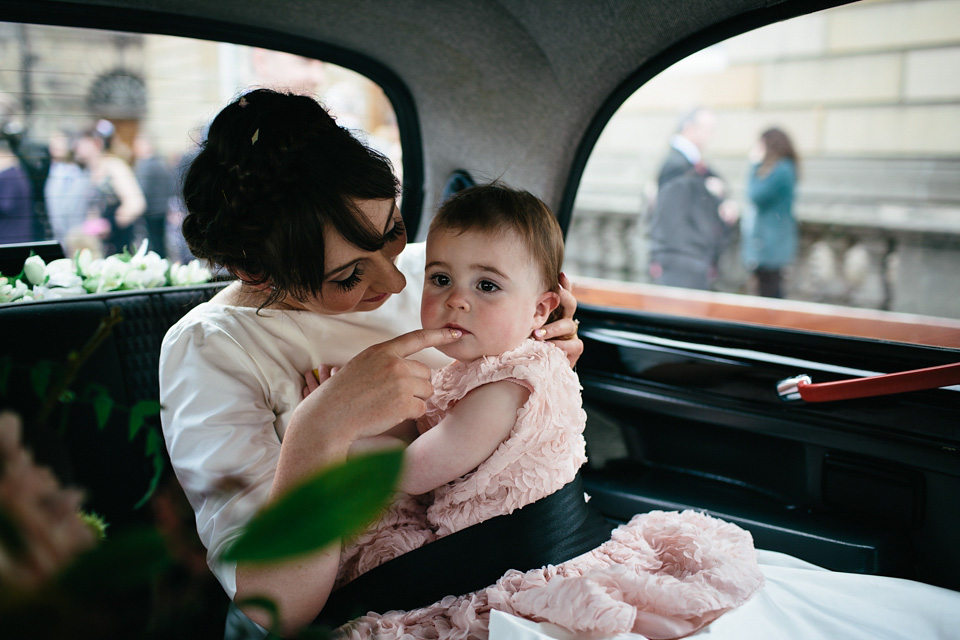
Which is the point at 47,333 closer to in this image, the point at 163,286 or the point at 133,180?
the point at 163,286

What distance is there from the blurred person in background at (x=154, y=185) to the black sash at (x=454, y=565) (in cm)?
193

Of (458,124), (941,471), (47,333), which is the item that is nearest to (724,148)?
(458,124)

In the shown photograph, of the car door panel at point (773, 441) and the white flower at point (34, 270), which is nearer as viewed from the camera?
the car door panel at point (773, 441)

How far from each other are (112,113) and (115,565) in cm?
324

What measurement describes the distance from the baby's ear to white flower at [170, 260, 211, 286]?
1.05m

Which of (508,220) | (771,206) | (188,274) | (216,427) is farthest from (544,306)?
(771,206)

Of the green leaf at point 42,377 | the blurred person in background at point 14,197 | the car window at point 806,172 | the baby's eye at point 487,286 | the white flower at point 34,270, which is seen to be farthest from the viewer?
the car window at point 806,172

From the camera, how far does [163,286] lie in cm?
206

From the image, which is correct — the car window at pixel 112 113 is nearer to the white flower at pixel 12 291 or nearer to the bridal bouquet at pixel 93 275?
the bridal bouquet at pixel 93 275

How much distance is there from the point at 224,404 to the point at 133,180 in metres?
2.66

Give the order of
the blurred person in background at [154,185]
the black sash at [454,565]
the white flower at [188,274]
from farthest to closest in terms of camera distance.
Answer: the blurred person in background at [154,185] → the white flower at [188,274] → the black sash at [454,565]

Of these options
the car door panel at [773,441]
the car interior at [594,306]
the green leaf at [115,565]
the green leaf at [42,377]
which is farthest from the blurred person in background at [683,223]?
the green leaf at [115,565]

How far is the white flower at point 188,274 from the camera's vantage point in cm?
209

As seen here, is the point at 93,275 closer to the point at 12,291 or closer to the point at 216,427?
the point at 12,291
